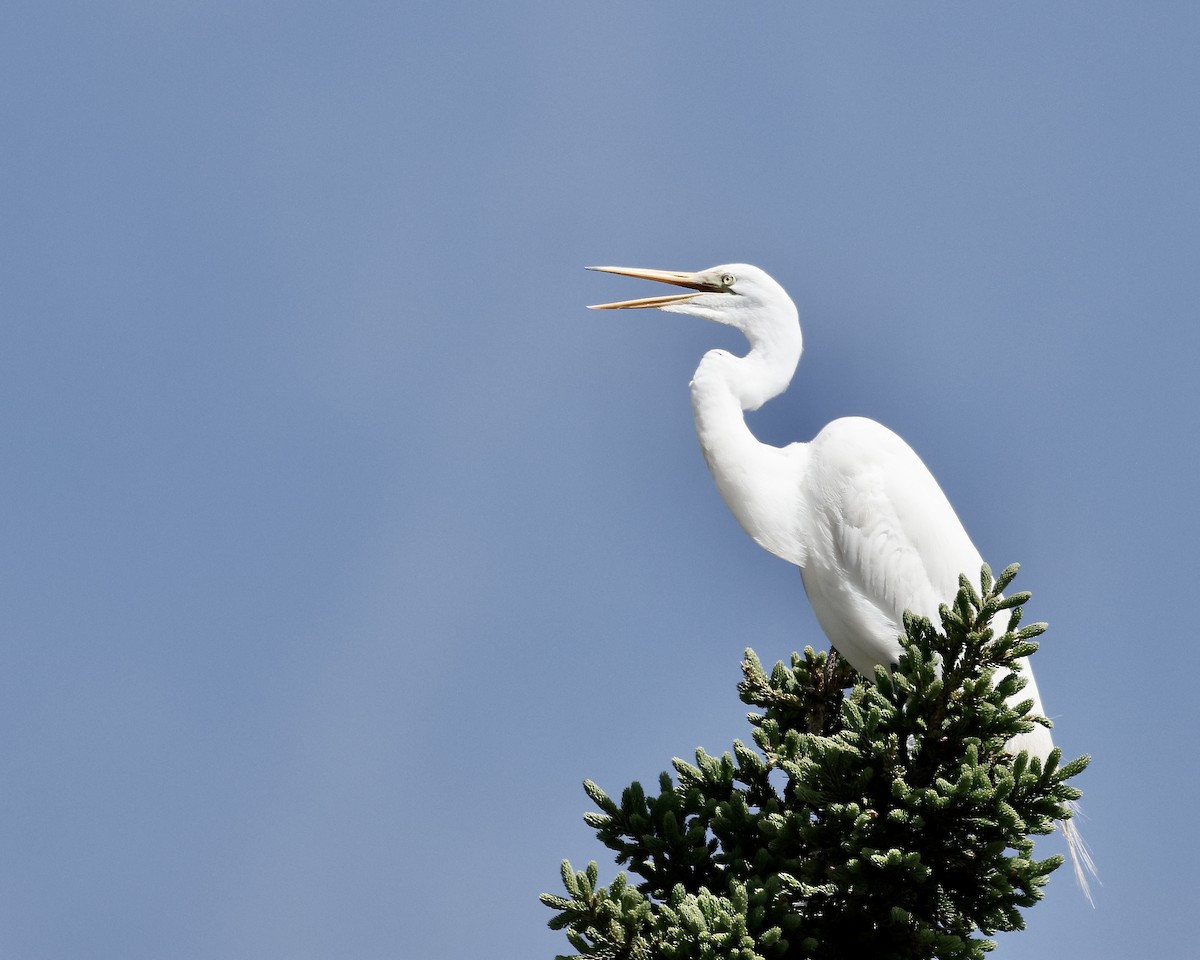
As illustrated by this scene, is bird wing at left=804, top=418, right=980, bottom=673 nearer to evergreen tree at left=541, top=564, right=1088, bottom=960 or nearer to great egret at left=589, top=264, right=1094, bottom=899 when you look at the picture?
great egret at left=589, top=264, right=1094, bottom=899

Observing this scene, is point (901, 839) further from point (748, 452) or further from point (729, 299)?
point (729, 299)

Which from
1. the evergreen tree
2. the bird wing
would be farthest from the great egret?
the evergreen tree

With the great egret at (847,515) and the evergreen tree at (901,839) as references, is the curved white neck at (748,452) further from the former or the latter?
the evergreen tree at (901,839)

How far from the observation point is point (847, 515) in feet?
22.3

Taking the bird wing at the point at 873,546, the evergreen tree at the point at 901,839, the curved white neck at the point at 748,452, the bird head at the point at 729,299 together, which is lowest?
the evergreen tree at the point at 901,839

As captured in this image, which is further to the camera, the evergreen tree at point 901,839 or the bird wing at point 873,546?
the bird wing at point 873,546

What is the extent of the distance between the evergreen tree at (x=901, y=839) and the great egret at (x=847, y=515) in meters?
1.60

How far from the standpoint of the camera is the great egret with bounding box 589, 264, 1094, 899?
6723 millimetres

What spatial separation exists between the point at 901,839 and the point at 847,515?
2.30m

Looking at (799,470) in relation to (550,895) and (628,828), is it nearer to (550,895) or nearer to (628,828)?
(628,828)

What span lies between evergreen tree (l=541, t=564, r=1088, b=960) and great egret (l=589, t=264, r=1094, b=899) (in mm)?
1598

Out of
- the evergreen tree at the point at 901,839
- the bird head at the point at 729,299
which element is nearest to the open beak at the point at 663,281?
the bird head at the point at 729,299

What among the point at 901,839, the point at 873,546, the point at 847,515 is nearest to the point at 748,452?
the point at 847,515

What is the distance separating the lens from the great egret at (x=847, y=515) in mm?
6723
